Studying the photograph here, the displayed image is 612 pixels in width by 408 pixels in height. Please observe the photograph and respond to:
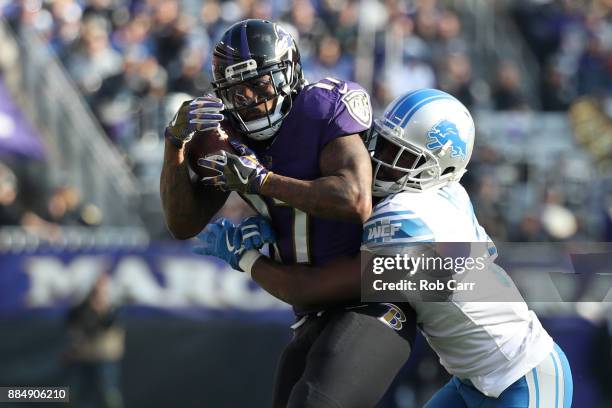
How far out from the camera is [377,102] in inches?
439

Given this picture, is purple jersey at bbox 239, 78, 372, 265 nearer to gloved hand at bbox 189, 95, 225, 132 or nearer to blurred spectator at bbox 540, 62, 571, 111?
gloved hand at bbox 189, 95, 225, 132

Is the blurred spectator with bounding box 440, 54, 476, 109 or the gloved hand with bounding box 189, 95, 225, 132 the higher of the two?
the gloved hand with bounding box 189, 95, 225, 132

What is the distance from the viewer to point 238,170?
3.94 meters

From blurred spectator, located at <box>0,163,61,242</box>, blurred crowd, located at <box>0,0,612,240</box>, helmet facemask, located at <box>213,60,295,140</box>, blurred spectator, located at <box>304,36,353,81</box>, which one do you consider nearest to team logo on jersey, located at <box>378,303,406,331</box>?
helmet facemask, located at <box>213,60,295,140</box>

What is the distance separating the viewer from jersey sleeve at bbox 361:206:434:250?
388 cm

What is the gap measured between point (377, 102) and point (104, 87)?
2785mm

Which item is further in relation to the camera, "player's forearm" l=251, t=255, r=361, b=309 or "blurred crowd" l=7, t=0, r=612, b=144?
"blurred crowd" l=7, t=0, r=612, b=144

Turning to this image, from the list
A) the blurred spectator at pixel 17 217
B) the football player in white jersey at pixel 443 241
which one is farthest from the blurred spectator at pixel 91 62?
the football player in white jersey at pixel 443 241

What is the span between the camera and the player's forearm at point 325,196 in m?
3.81

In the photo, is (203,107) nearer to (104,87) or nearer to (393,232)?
(393,232)

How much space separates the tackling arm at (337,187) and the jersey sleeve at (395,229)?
0.07 meters

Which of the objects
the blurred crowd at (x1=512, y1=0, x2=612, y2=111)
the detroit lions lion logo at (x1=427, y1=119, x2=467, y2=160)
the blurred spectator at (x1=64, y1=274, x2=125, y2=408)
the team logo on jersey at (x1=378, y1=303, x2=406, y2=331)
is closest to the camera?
the team logo on jersey at (x1=378, y1=303, x2=406, y2=331)

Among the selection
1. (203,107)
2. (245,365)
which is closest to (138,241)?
(245,365)

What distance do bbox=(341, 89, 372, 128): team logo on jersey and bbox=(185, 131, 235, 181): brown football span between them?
18.9 inches
